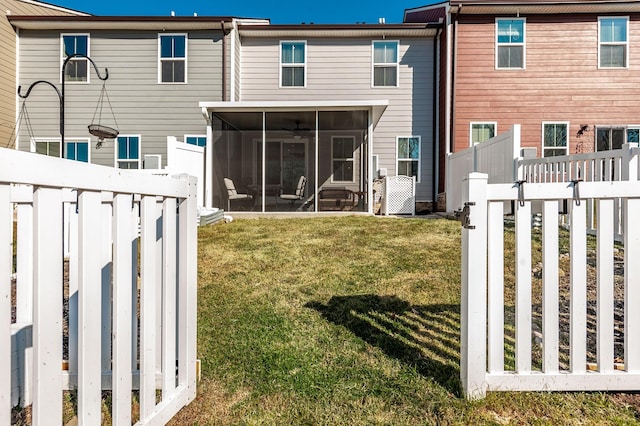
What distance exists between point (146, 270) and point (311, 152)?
712 cm

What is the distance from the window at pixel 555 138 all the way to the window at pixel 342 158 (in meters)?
5.08

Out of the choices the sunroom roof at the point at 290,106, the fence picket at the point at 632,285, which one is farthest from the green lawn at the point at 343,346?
the sunroom roof at the point at 290,106

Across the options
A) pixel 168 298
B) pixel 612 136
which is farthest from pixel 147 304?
pixel 612 136

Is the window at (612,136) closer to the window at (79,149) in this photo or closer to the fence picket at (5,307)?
the fence picket at (5,307)

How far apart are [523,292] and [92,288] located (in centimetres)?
175

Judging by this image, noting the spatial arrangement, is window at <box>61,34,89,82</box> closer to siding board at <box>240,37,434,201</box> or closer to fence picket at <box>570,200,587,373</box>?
siding board at <box>240,37,434,201</box>

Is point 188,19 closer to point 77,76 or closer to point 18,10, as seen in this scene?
point 77,76

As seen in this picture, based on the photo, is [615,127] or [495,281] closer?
[495,281]

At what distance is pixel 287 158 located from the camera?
852 cm

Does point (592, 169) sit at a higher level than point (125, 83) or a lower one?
lower

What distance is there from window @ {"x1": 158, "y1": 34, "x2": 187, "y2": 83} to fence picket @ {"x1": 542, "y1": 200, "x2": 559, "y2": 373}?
33.0ft

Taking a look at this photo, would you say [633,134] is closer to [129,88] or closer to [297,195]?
[297,195]

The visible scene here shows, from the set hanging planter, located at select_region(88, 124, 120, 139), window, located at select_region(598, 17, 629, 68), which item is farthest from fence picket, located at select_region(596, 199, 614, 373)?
window, located at select_region(598, 17, 629, 68)

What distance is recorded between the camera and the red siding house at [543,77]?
9664mm
